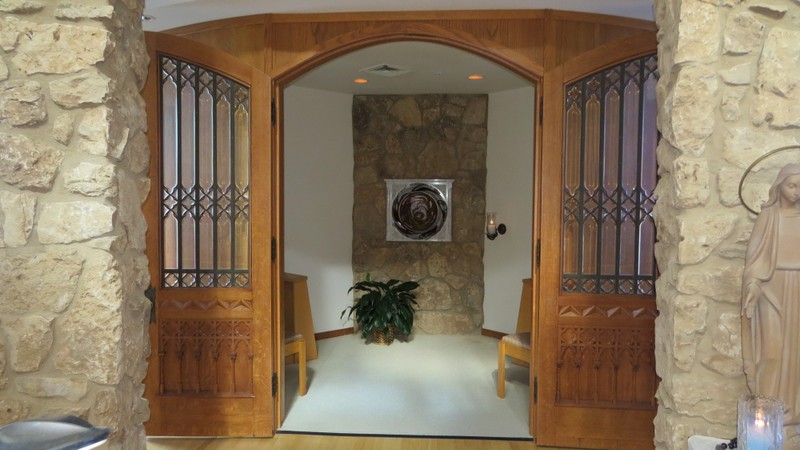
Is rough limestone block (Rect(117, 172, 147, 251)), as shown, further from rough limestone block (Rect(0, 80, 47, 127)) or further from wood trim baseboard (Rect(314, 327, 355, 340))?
wood trim baseboard (Rect(314, 327, 355, 340))

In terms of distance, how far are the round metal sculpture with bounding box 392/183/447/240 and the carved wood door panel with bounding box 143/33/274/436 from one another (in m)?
2.83

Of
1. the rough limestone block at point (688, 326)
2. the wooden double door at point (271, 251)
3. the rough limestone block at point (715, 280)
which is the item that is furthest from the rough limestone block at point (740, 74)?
the wooden double door at point (271, 251)

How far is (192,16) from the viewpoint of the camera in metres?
2.96

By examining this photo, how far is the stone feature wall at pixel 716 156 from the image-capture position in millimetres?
1652

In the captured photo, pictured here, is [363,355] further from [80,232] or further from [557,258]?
[80,232]

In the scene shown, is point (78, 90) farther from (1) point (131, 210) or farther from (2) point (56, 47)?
(1) point (131, 210)

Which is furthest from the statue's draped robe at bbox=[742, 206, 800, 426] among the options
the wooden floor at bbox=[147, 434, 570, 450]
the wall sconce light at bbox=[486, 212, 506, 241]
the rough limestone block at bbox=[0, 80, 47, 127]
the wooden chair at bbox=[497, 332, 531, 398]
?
the wall sconce light at bbox=[486, 212, 506, 241]

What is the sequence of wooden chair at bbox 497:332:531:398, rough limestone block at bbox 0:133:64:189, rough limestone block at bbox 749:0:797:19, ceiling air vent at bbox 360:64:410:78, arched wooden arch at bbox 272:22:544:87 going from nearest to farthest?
rough limestone block at bbox 749:0:797:19, rough limestone block at bbox 0:133:64:189, arched wooden arch at bbox 272:22:544:87, wooden chair at bbox 497:332:531:398, ceiling air vent at bbox 360:64:410:78

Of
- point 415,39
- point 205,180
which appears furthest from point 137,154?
point 415,39

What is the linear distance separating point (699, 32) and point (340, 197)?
14.0ft

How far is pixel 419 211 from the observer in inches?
222

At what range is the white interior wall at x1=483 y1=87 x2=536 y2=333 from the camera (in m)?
5.21

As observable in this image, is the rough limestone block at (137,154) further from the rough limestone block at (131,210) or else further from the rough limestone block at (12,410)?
the rough limestone block at (12,410)

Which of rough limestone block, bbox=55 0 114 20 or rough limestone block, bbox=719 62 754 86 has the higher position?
rough limestone block, bbox=55 0 114 20
